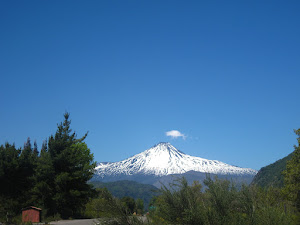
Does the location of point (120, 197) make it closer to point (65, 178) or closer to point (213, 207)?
point (213, 207)

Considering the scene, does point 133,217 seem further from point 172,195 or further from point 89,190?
point 89,190

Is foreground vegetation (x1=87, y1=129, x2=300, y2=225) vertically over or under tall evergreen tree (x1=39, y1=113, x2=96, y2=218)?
under

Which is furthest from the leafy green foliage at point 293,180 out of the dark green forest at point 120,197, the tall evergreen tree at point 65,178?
the tall evergreen tree at point 65,178

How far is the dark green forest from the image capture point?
256 inches

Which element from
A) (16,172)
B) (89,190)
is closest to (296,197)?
(89,190)

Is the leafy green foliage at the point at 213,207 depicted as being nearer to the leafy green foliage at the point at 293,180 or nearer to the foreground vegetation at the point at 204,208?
the foreground vegetation at the point at 204,208

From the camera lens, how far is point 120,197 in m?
13.4

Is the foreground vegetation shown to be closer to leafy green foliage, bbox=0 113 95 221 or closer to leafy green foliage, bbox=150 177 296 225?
leafy green foliage, bbox=150 177 296 225

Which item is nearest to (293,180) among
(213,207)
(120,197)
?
(120,197)

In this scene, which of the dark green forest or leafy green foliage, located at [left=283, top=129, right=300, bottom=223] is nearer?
the dark green forest

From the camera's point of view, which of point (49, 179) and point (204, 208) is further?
point (49, 179)

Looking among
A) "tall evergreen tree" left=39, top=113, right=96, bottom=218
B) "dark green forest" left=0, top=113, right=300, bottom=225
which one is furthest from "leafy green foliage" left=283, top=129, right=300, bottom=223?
"tall evergreen tree" left=39, top=113, right=96, bottom=218

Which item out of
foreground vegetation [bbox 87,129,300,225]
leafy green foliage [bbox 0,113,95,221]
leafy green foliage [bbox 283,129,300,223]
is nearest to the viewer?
foreground vegetation [bbox 87,129,300,225]

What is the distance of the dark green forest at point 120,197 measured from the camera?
21.4 feet
